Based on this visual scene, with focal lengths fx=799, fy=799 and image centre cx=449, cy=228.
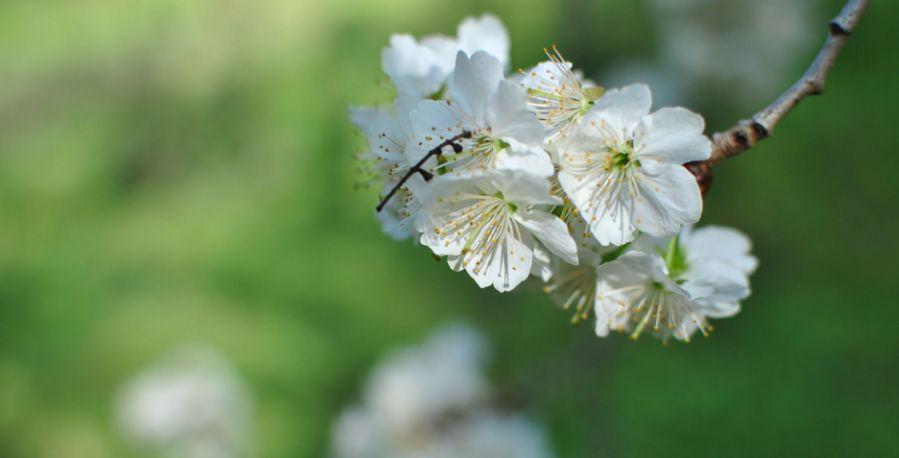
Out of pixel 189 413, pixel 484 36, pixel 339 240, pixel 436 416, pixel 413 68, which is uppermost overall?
pixel 339 240

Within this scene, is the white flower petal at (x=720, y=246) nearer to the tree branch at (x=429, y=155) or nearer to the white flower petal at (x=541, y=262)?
the white flower petal at (x=541, y=262)

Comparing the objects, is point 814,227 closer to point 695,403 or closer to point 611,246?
point 695,403

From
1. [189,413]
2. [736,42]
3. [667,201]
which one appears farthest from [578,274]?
[736,42]

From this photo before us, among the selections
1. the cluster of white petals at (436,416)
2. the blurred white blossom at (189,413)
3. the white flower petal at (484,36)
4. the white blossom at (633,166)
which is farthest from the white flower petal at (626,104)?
the blurred white blossom at (189,413)

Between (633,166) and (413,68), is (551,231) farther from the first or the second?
(413,68)

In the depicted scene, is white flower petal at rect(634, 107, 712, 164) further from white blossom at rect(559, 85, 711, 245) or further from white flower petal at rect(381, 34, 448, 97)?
white flower petal at rect(381, 34, 448, 97)

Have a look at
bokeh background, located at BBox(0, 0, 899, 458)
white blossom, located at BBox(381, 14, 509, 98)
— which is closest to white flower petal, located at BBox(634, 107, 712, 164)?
white blossom, located at BBox(381, 14, 509, 98)
